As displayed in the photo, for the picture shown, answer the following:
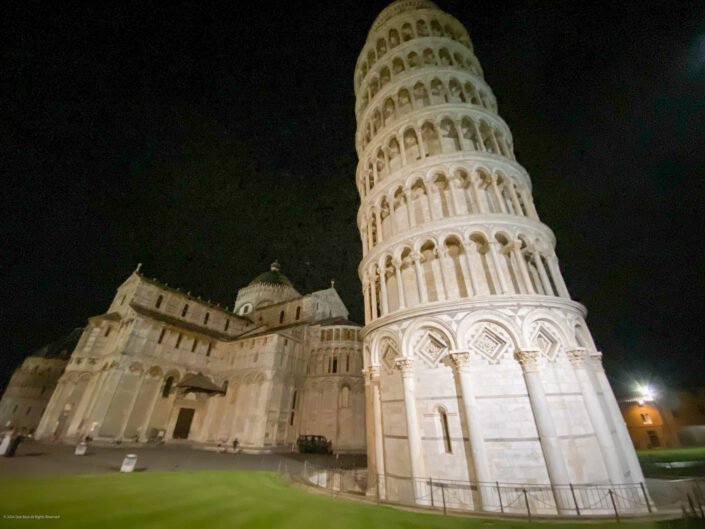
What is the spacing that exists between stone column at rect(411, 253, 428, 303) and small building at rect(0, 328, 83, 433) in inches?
2257

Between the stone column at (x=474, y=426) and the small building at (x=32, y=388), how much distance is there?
192 ft

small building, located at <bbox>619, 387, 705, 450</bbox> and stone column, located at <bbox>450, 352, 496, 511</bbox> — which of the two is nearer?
stone column, located at <bbox>450, 352, 496, 511</bbox>

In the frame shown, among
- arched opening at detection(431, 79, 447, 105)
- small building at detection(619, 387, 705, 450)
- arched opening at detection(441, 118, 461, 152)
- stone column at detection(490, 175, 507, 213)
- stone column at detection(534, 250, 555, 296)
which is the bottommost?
small building at detection(619, 387, 705, 450)

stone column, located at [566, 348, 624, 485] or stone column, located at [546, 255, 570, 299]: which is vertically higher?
stone column, located at [546, 255, 570, 299]

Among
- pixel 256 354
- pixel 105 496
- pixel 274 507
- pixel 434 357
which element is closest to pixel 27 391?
pixel 256 354

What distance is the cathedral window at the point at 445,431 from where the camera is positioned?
429 inches

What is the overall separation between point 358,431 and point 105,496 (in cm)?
2573

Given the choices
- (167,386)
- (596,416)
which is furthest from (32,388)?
(596,416)

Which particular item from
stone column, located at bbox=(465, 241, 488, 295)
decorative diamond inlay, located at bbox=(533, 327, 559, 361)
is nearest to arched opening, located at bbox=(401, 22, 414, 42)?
stone column, located at bbox=(465, 241, 488, 295)

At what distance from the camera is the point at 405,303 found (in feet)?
46.3

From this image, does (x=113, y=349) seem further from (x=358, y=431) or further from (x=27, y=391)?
(x=27, y=391)

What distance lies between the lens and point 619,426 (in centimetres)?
1091

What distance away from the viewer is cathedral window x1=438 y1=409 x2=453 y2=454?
10.9 m

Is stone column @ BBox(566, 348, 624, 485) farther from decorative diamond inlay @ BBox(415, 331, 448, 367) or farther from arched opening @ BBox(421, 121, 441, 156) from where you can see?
arched opening @ BBox(421, 121, 441, 156)
